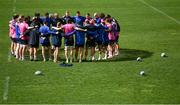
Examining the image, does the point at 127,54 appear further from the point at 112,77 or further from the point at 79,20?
the point at 112,77

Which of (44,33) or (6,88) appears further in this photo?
(44,33)

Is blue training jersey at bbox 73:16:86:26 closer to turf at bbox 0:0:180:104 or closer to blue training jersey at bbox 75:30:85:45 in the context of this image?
blue training jersey at bbox 75:30:85:45

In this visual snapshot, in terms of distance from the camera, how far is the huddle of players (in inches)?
963

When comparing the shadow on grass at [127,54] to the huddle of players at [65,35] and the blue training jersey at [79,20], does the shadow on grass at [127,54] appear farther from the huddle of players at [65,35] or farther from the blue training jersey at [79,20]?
the blue training jersey at [79,20]

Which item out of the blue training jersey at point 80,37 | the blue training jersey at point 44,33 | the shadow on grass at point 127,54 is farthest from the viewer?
the shadow on grass at point 127,54

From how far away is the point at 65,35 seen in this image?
24.3m

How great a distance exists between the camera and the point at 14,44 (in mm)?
26266

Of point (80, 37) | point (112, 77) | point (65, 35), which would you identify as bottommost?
point (112, 77)

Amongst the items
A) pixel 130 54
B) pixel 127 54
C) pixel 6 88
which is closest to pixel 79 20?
pixel 127 54

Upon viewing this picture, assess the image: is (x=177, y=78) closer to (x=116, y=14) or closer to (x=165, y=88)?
(x=165, y=88)

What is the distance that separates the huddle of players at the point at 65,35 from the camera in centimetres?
2447

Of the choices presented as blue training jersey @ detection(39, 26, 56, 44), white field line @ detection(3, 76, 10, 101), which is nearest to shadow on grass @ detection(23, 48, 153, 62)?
blue training jersey @ detection(39, 26, 56, 44)

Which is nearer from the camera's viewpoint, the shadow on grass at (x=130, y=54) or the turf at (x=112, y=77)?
the turf at (x=112, y=77)

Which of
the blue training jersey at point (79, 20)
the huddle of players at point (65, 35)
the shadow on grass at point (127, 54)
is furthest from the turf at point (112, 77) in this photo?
the blue training jersey at point (79, 20)
